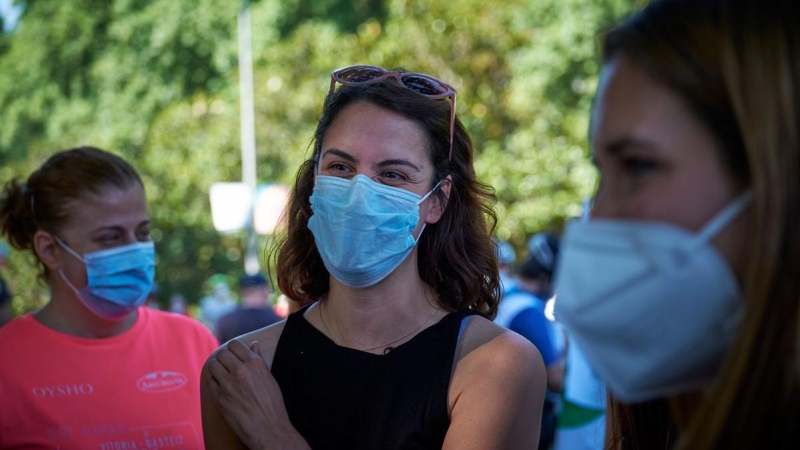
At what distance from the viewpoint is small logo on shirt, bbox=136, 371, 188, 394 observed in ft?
11.6

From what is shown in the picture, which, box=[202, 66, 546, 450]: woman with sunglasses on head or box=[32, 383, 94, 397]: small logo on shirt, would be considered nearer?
box=[202, 66, 546, 450]: woman with sunglasses on head

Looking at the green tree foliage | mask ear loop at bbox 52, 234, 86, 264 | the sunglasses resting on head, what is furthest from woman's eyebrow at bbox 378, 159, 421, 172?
the green tree foliage

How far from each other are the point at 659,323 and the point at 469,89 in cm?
1623

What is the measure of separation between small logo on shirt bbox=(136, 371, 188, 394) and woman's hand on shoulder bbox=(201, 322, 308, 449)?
84 cm

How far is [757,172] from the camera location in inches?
52.6

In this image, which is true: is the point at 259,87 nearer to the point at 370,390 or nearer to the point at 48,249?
the point at 48,249

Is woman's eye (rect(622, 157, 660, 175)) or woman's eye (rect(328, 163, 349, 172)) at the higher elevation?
woman's eye (rect(622, 157, 660, 175))

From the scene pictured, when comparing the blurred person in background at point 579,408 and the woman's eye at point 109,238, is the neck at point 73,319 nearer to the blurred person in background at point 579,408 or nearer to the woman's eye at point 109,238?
the woman's eye at point 109,238

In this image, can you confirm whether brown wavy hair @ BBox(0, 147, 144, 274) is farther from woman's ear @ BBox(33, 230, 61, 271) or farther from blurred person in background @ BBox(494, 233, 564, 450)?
blurred person in background @ BBox(494, 233, 564, 450)

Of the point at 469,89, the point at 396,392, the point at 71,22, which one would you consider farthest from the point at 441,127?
the point at 71,22

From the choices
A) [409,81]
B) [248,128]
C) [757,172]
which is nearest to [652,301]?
[757,172]

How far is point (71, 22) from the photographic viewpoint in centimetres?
3175

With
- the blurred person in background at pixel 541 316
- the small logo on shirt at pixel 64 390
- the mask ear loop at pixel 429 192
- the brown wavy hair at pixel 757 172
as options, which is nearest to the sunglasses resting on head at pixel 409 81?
the mask ear loop at pixel 429 192

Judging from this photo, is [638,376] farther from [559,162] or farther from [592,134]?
[559,162]
